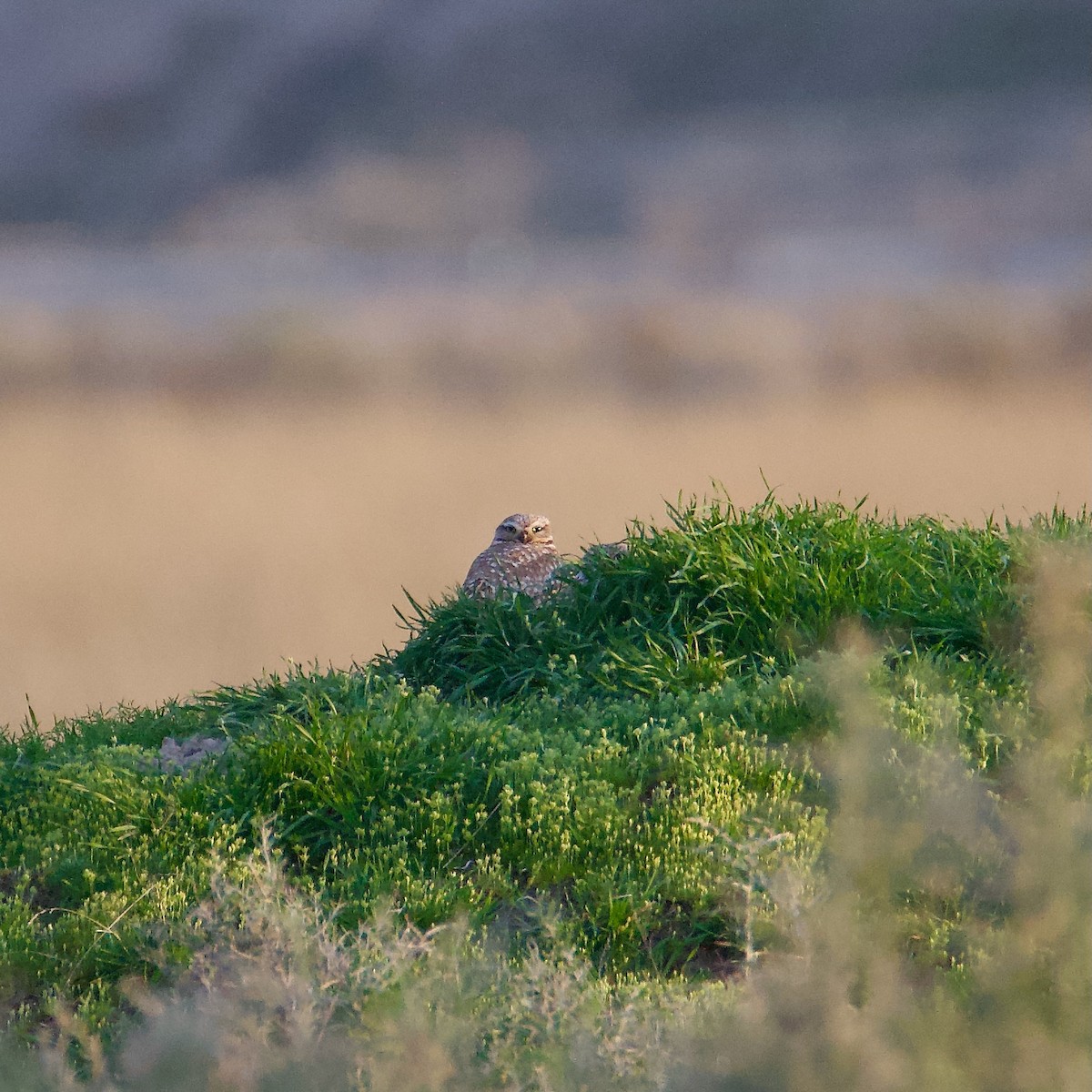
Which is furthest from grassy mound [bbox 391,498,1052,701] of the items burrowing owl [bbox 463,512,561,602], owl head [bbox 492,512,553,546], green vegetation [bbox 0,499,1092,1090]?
owl head [bbox 492,512,553,546]

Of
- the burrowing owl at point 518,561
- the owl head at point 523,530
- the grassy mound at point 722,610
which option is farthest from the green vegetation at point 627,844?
the owl head at point 523,530

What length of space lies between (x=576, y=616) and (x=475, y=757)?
2.00 metres

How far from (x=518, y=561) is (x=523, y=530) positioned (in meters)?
0.39

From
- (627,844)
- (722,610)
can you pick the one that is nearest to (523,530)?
(722,610)

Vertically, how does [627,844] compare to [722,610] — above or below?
below

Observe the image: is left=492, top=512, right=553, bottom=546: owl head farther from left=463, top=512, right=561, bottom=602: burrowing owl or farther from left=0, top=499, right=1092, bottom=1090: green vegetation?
left=0, top=499, right=1092, bottom=1090: green vegetation

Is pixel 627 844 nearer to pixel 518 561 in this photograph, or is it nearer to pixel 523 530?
pixel 518 561

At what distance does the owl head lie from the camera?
29.7 feet

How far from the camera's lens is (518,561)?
28.6 feet

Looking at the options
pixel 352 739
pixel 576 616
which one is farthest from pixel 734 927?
pixel 576 616

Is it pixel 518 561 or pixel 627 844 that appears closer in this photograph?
pixel 627 844

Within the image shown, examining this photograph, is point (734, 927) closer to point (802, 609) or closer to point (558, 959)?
point (558, 959)

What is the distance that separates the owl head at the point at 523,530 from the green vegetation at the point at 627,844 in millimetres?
851

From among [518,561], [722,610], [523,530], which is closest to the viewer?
[722,610]
